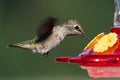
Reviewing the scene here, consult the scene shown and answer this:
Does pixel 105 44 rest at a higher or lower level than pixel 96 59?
higher

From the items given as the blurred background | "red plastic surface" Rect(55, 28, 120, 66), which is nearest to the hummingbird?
"red plastic surface" Rect(55, 28, 120, 66)

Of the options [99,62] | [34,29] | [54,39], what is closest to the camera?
[99,62]

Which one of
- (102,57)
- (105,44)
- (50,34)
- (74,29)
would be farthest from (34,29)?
(102,57)

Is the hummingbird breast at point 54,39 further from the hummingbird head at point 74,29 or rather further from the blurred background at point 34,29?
the blurred background at point 34,29

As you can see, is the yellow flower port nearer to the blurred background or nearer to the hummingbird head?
the hummingbird head

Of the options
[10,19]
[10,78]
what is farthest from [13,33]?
[10,78]

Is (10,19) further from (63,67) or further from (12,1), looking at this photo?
(63,67)

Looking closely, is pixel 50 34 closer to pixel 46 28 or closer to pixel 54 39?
pixel 54 39
